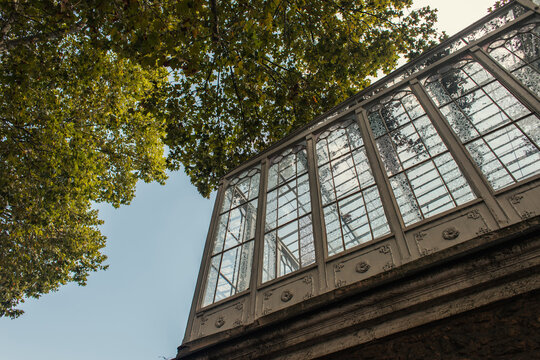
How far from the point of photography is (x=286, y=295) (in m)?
4.54

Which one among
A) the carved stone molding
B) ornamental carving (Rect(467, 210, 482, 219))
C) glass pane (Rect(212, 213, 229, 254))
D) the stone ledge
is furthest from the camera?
glass pane (Rect(212, 213, 229, 254))

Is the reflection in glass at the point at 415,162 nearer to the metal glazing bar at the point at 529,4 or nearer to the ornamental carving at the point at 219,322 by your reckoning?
the metal glazing bar at the point at 529,4

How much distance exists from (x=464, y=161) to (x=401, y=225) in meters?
1.17

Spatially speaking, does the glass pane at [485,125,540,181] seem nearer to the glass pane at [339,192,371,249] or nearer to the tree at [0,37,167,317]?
the glass pane at [339,192,371,249]

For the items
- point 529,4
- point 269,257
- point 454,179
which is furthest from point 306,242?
point 529,4

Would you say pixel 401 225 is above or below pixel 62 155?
below

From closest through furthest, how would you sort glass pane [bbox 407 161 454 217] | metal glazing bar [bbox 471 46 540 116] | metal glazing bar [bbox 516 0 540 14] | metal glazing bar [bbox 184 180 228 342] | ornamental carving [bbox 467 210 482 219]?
ornamental carving [bbox 467 210 482 219] < glass pane [bbox 407 161 454 217] < metal glazing bar [bbox 471 46 540 116] < metal glazing bar [bbox 184 180 228 342] < metal glazing bar [bbox 516 0 540 14]

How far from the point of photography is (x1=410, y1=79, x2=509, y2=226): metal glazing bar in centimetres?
372

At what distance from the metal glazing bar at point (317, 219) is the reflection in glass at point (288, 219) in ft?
0.35

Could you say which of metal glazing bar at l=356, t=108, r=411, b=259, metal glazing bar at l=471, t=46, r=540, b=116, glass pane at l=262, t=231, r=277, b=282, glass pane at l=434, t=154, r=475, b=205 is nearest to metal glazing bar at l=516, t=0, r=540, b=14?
metal glazing bar at l=471, t=46, r=540, b=116

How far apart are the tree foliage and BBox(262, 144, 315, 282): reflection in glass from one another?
2.39 metres

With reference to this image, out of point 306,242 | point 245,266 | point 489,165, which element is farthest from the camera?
point 245,266

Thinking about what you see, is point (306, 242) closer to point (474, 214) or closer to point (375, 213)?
point (375, 213)

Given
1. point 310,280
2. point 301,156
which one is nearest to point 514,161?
point 310,280
